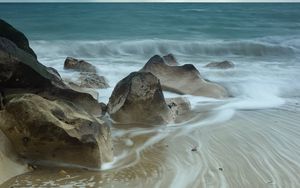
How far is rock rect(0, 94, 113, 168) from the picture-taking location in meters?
4.17

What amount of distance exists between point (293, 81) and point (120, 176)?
6.18 meters

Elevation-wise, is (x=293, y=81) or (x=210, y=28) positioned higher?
(x=293, y=81)

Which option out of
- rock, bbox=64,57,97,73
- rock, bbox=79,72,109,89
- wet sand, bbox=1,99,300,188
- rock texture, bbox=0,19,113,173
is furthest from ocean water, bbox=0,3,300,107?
rock texture, bbox=0,19,113,173

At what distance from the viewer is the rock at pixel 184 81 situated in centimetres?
785

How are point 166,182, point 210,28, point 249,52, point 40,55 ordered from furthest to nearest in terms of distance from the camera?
point 210,28
point 249,52
point 40,55
point 166,182

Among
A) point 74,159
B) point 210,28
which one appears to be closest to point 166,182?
point 74,159

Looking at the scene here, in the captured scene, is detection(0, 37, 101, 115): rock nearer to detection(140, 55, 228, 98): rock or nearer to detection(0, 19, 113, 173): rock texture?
detection(0, 19, 113, 173): rock texture

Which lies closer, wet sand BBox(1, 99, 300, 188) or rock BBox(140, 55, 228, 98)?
wet sand BBox(1, 99, 300, 188)

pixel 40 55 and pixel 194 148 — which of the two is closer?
pixel 194 148

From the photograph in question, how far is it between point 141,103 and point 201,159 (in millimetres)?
1534

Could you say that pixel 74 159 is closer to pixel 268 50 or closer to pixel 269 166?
pixel 269 166

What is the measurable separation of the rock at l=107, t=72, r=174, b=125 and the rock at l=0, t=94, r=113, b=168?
154 cm

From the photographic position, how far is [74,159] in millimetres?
4316

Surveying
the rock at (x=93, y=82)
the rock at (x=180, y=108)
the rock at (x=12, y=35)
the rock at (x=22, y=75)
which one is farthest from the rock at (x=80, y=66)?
the rock at (x=22, y=75)
